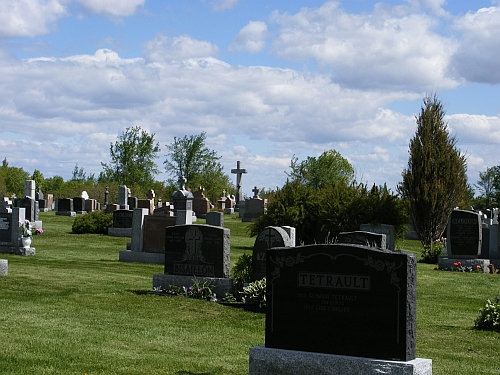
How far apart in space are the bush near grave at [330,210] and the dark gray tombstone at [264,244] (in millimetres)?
12847

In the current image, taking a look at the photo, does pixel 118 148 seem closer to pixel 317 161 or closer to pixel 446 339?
pixel 317 161

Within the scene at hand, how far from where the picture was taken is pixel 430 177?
108 feet

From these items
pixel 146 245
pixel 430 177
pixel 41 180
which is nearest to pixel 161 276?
pixel 146 245

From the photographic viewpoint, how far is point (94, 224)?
3456 cm

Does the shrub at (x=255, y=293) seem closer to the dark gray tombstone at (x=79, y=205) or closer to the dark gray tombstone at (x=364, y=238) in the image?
the dark gray tombstone at (x=364, y=238)

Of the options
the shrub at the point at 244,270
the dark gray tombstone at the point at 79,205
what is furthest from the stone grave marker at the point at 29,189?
the shrub at the point at 244,270

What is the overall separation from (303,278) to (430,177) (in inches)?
1052

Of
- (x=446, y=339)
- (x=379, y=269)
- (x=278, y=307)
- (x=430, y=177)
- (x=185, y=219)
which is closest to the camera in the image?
(x=379, y=269)

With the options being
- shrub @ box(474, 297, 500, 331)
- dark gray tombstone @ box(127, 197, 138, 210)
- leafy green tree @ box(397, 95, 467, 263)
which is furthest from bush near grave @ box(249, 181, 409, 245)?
dark gray tombstone @ box(127, 197, 138, 210)

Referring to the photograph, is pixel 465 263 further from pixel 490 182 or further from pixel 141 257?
pixel 490 182

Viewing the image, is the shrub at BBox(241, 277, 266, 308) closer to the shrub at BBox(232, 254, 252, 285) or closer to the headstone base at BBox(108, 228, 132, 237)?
the shrub at BBox(232, 254, 252, 285)

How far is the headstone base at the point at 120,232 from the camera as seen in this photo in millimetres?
33031

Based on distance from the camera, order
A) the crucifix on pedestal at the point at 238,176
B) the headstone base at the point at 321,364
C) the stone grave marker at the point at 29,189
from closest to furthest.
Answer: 1. the headstone base at the point at 321,364
2. the stone grave marker at the point at 29,189
3. the crucifix on pedestal at the point at 238,176

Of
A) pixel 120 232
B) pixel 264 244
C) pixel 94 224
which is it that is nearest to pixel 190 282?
pixel 264 244
